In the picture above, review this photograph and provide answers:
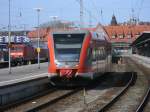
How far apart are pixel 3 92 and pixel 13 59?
5093 cm

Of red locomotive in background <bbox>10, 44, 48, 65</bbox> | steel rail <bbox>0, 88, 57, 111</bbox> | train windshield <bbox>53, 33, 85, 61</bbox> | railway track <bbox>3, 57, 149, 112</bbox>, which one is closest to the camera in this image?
railway track <bbox>3, 57, 149, 112</bbox>

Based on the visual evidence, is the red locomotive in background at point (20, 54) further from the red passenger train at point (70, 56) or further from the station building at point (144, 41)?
the red passenger train at point (70, 56)

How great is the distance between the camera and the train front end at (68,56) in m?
22.9

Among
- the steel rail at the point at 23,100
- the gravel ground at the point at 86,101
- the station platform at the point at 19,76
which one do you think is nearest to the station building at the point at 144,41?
the station platform at the point at 19,76

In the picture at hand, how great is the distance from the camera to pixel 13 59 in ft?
226

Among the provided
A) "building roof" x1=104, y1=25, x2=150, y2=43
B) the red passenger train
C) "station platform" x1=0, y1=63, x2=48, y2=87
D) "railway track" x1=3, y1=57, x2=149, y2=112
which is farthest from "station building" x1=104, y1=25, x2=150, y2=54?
"railway track" x1=3, y1=57, x2=149, y2=112

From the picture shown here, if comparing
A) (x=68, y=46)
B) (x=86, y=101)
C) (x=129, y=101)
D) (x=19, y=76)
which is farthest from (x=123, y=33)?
(x=86, y=101)

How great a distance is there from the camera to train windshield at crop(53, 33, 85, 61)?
75.4 ft

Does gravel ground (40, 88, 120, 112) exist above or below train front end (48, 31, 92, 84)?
below

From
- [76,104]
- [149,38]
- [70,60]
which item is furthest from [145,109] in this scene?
[149,38]

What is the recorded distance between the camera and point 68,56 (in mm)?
22906

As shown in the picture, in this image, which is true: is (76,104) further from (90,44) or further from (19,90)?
(90,44)

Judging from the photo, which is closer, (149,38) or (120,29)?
(149,38)

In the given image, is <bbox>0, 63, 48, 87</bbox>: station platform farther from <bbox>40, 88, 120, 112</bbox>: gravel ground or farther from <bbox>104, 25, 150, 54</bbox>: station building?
<bbox>104, 25, 150, 54</bbox>: station building
